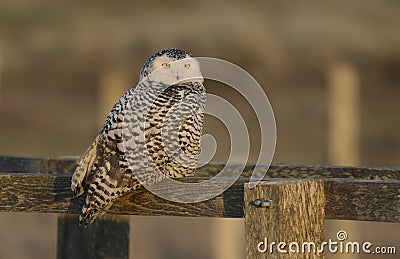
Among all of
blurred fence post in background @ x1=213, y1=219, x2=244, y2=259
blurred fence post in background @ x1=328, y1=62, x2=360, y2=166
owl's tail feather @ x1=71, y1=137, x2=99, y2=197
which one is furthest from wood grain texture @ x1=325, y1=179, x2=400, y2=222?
blurred fence post in background @ x1=328, y1=62, x2=360, y2=166

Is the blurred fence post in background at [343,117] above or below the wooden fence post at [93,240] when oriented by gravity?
above

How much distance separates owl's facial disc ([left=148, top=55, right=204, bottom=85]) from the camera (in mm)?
3852

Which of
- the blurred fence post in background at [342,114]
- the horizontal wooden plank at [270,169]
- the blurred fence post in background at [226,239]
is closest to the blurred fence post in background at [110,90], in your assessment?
the blurred fence post in background at [226,239]

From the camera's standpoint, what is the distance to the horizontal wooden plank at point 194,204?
3020mm

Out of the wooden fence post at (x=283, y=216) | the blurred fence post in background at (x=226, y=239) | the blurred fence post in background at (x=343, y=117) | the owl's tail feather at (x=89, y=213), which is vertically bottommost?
the wooden fence post at (x=283, y=216)

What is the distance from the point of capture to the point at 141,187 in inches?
141

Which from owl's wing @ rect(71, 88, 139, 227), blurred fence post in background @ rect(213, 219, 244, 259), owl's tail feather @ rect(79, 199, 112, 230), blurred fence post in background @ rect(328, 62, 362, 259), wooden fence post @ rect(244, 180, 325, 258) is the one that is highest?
blurred fence post in background @ rect(328, 62, 362, 259)

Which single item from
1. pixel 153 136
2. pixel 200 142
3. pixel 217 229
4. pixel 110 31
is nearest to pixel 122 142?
pixel 153 136

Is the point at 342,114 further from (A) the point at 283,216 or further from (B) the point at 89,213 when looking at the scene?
(A) the point at 283,216

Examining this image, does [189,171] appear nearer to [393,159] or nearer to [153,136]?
[153,136]

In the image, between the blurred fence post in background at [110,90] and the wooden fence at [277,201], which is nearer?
the wooden fence at [277,201]

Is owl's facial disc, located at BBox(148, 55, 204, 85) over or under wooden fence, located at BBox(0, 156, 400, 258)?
over

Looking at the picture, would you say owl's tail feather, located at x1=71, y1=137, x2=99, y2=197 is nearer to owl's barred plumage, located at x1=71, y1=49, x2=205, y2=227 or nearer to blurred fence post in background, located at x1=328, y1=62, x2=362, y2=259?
owl's barred plumage, located at x1=71, y1=49, x2=205, y2=227

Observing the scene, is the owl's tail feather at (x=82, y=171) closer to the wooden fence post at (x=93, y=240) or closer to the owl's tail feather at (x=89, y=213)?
the owl's tail feather at (x=89, y=213)
